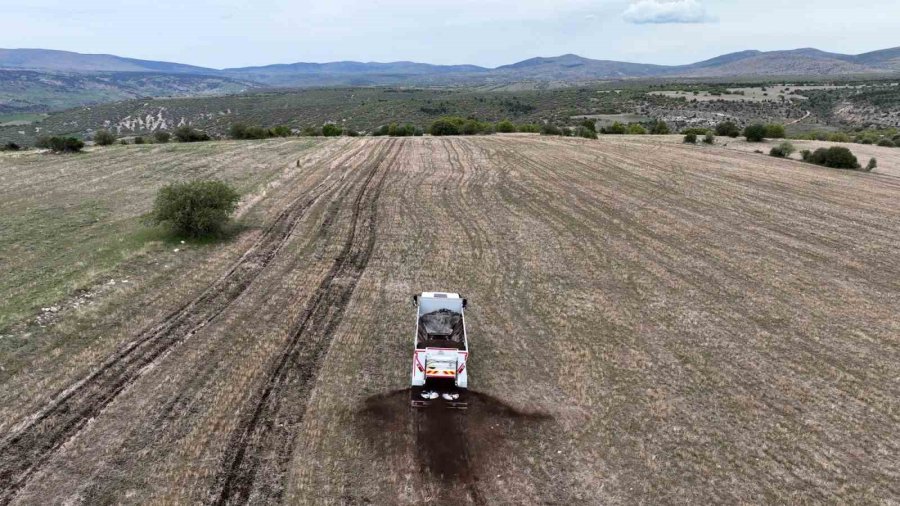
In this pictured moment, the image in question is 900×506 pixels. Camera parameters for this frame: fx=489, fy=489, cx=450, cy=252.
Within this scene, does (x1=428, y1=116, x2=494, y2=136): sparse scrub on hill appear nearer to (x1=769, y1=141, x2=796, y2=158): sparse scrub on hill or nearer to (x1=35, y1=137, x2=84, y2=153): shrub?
(x1=769, y1=141, x2=796, y2=158): sparse scrub on hill

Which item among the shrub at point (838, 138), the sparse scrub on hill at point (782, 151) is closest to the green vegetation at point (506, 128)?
the sparse scrub on hill at point (782, 151)

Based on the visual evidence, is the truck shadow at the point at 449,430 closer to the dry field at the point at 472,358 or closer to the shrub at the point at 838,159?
the dry field at the point at 472,358

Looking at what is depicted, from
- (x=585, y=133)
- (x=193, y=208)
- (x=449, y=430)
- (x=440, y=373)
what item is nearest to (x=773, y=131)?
(x=585, y=133)

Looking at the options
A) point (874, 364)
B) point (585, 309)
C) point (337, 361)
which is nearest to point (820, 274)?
point (874, 364)

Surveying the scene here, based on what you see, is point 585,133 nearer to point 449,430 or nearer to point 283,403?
point 449,430

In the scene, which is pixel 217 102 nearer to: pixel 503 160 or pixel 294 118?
pixel 294 118
